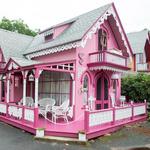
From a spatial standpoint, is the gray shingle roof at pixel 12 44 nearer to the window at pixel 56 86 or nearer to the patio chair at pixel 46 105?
the window at pixel 56 86

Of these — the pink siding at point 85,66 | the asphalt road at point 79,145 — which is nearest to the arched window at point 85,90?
the pink siding at point 85,66

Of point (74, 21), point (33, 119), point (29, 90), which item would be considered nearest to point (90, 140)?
point (33, 119)

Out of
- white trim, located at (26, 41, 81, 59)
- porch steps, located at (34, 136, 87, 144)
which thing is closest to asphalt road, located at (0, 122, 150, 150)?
porch steps, located at (34, 136, 87, 144)

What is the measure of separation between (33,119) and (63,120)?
247cm

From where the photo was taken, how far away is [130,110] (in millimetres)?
13078

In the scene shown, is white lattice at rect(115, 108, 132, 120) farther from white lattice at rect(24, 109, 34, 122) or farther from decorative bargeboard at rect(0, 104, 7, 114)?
decorative bargeboard at rect(0, 104, 7, 114)

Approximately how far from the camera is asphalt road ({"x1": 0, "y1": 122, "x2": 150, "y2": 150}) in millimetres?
8772

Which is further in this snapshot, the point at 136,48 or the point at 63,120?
the point at 136,48

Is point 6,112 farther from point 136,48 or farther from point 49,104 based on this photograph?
point 136,48

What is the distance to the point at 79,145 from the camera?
911cm

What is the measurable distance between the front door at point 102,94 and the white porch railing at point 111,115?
2111 millimetres

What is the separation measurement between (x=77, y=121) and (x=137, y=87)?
725 centimetres

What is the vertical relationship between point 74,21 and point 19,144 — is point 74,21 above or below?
above

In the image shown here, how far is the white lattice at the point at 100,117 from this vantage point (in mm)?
9922
